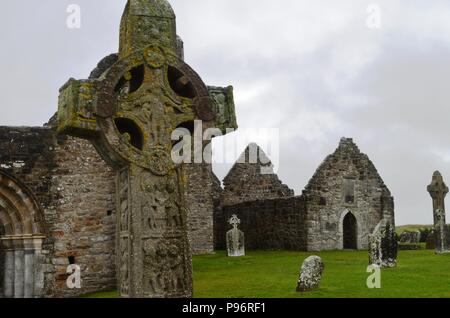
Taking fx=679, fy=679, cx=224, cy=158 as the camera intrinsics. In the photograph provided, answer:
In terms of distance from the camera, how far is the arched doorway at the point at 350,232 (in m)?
25.2

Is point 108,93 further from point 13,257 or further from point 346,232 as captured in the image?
point 346,232

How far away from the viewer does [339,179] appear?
976 inches

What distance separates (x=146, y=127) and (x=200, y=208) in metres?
18.2

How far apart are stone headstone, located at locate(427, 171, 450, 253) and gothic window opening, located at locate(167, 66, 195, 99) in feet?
49.0

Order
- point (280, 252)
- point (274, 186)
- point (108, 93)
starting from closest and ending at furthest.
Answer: point (108, 93)
point (280, 252)
point (274, 186)

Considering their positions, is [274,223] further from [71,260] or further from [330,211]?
[71,260]

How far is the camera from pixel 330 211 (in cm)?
2436

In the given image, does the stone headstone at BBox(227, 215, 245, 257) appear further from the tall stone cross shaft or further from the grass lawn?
the tall stone cross shaft

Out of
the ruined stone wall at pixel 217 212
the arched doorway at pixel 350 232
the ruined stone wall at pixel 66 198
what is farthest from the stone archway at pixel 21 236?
the ruined stone wall at pixel 217 212

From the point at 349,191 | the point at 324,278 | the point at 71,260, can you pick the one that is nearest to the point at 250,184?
the point at 349,191

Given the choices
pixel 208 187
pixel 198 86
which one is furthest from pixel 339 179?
pixel 198 86

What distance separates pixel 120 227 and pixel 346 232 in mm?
19480

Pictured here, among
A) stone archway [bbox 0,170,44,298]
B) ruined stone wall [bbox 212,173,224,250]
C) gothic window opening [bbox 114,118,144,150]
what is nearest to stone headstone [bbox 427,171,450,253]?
ruined stone wall [bbox 212,173,224,250]

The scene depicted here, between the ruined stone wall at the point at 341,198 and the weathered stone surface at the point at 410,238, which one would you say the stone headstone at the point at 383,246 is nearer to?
the ruined stone wall at the point at 341,198
